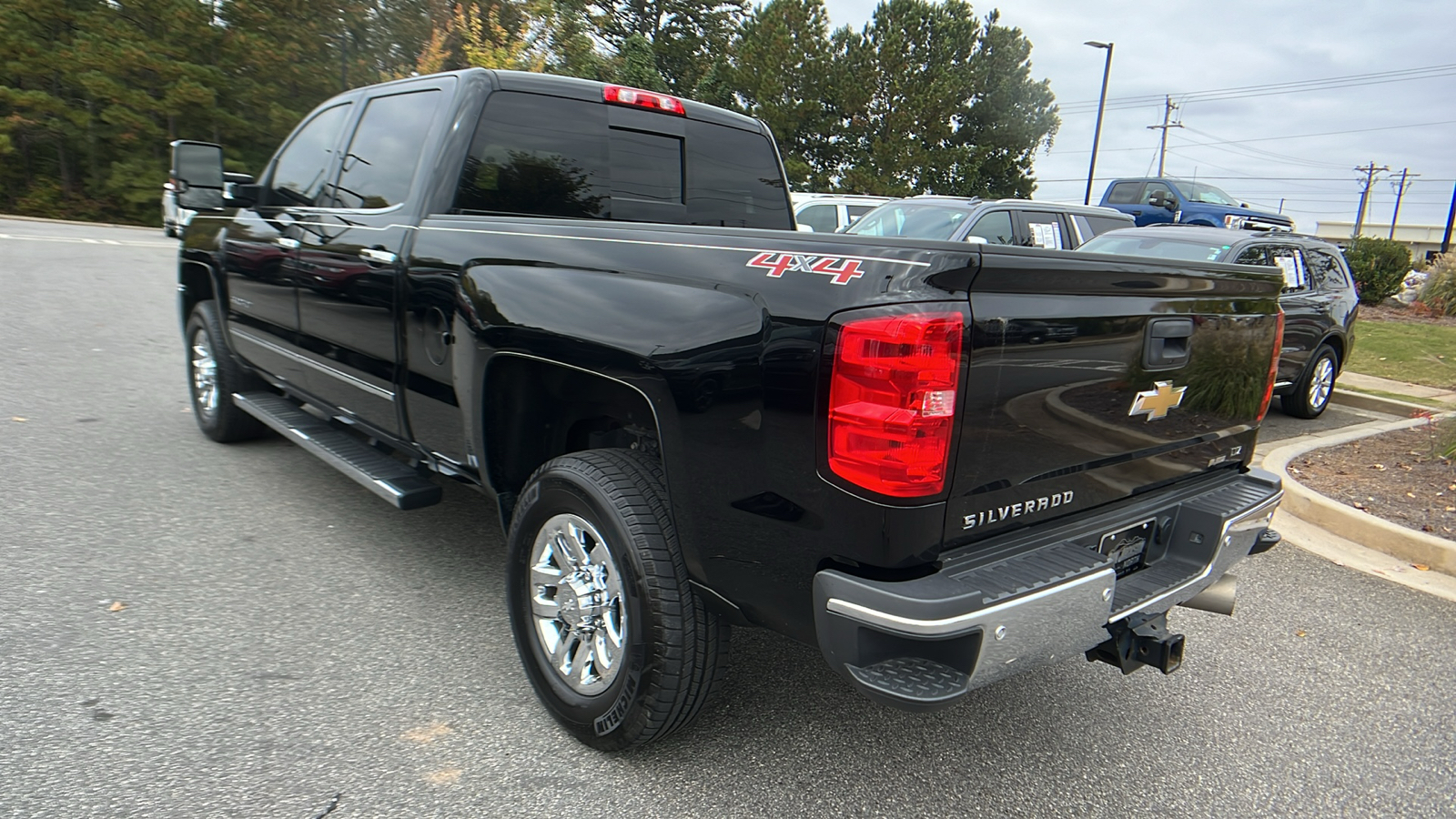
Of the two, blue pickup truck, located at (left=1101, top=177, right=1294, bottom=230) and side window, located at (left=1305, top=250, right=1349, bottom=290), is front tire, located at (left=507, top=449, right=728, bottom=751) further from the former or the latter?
blue pickup truck, located at (left=1101, top=177, right=1294, bottom=230)

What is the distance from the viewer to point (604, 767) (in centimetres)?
262

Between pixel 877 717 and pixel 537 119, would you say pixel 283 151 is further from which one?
pixel 877 717

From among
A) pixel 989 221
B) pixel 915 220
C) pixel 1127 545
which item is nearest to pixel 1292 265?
pixel 989 221

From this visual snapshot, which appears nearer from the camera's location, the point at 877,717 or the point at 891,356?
the point at 891,356

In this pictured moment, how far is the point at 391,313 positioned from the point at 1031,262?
2.45m

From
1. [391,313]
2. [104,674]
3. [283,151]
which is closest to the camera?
[104,674]

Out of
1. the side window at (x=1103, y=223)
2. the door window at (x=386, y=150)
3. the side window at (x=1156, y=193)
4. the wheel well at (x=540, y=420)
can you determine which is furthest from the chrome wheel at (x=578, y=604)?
the side window at (x=1156, y=193)

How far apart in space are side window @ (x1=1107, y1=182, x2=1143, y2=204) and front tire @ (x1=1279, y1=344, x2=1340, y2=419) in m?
13.8

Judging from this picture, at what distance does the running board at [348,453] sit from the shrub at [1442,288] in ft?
64.0

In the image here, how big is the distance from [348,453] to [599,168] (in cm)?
168

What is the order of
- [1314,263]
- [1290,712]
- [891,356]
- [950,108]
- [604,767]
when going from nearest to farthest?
[891,356] < [604,767] < [1290,712] < [1314,263] < [950,108]

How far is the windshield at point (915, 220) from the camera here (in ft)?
32.9

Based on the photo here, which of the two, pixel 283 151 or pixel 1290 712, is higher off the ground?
pixel 283 151

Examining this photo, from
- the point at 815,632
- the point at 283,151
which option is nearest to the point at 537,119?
the point at 283,151
